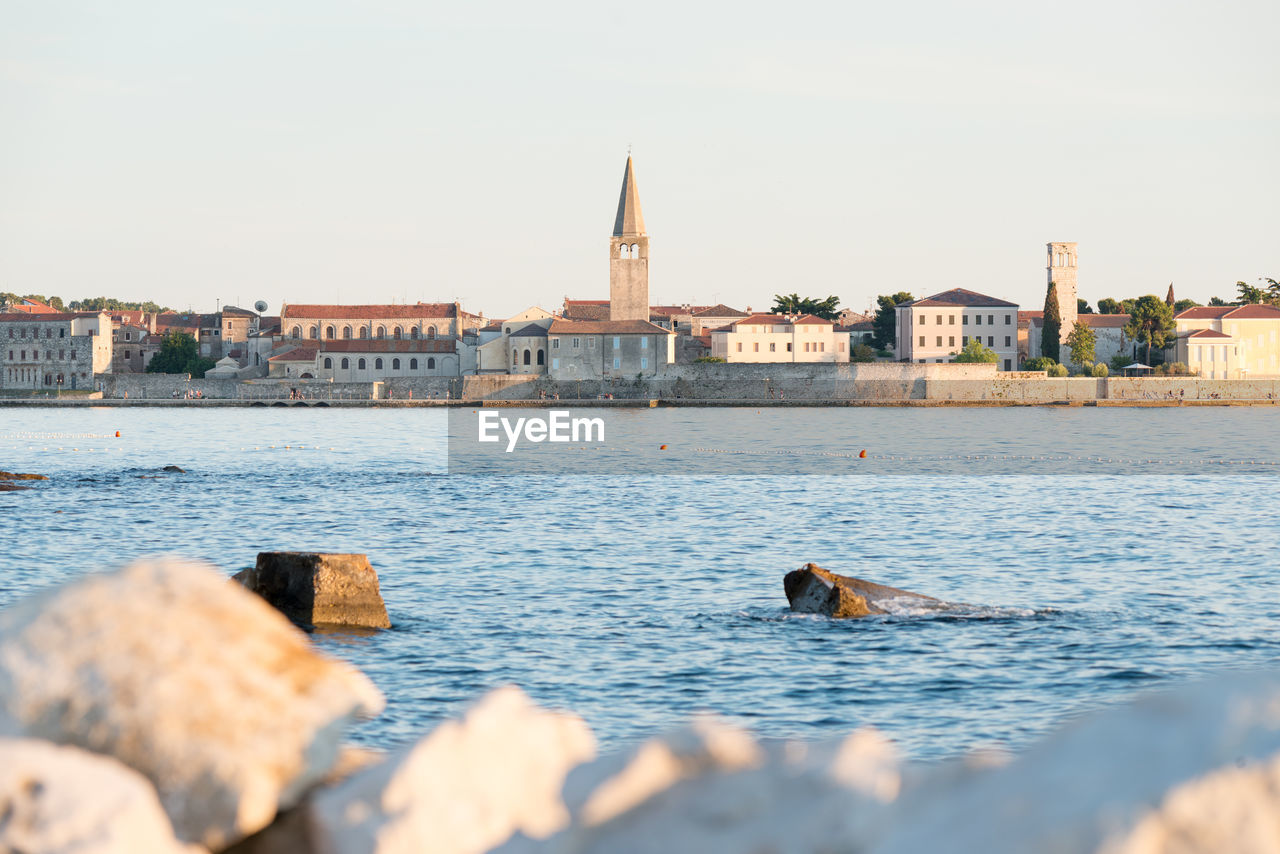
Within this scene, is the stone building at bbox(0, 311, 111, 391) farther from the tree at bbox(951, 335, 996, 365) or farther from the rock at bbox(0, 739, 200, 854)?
the rock at bbox(0, 739, 200, 854)

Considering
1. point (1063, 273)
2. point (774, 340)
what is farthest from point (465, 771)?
point (1063, 273)

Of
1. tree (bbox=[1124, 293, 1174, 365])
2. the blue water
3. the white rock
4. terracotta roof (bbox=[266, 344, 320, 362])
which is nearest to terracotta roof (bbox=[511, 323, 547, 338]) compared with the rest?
terracotta roof (bbox=[266, 344, 320, 362])

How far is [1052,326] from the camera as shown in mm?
103312

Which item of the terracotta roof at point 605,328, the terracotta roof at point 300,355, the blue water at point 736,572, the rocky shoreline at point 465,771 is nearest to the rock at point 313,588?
the blue water at point 736,572

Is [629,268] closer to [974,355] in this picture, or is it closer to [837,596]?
[974,355]

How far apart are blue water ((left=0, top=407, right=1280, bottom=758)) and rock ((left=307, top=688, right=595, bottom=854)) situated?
5.59m

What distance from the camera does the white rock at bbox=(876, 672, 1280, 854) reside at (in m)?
2.57

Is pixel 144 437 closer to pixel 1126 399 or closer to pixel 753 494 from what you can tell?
pixel 753 494

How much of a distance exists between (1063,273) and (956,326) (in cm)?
1027

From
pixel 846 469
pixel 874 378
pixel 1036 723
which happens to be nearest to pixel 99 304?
pixel 874 378

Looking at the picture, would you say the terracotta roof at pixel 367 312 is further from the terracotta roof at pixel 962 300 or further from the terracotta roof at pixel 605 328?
the terracotta roof at pixel 962 300

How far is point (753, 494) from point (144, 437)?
41136 millimetres

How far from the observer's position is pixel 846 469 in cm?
4334

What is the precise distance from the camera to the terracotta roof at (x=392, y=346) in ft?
359
